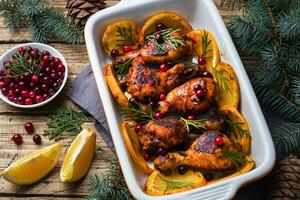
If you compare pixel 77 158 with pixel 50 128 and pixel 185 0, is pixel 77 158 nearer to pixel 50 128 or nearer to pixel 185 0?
pixel 50 128

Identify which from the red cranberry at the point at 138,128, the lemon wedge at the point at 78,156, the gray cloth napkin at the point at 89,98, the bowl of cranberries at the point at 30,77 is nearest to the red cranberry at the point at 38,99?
the bowl of cranberries at the point at 30,77

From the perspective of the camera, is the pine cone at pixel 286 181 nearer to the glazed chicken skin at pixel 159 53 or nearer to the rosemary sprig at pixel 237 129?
the rosemary sprig at pixel 237 129

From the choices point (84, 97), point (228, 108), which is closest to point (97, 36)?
point (84, 97)

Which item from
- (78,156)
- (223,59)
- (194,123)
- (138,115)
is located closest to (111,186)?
(78,156)

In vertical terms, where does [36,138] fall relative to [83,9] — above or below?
below

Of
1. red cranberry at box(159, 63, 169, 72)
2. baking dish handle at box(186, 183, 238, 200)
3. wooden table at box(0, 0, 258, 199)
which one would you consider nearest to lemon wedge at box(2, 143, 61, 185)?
wooden table at box(0, 0, 258, 199)

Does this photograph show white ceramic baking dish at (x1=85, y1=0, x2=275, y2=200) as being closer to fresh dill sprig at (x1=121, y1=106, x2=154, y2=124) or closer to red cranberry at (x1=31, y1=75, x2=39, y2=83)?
fresh dill sprig at (x1=121, y1=106, x2=154, y2=124)

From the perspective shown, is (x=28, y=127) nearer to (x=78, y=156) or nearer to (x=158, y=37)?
(x=78, y=156)
